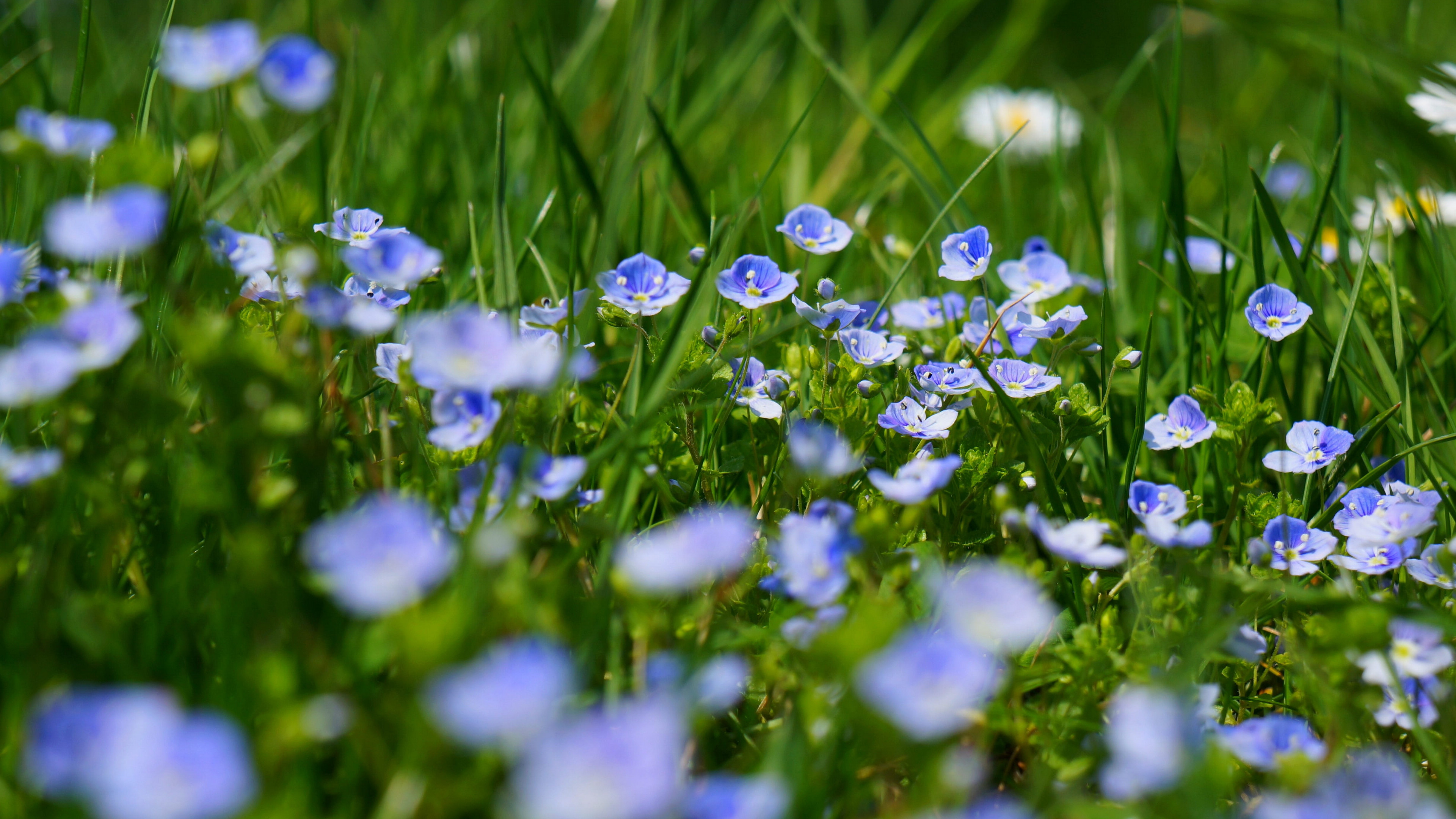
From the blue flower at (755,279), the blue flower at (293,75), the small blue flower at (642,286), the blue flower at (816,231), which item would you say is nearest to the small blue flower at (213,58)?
the blue flower at (293,75)

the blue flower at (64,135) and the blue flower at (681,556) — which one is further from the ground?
the blue flower at (64,135)

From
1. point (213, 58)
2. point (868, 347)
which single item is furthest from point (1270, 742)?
point (213, 58)

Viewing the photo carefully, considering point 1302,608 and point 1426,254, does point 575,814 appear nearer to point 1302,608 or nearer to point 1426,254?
point 1302,608

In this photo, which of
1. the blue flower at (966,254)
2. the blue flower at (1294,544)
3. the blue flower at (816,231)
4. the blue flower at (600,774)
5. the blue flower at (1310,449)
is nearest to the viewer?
the blue flower at (600,774)

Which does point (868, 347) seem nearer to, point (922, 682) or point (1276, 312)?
point (1276, 312)

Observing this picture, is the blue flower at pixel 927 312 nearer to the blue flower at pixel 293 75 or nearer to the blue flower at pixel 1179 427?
the blue flower at pixel 1179 427

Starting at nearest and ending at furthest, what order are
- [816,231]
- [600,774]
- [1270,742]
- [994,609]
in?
1. [600,774]
2. [994,609]
3. [1270,742]
4. [816,231]
